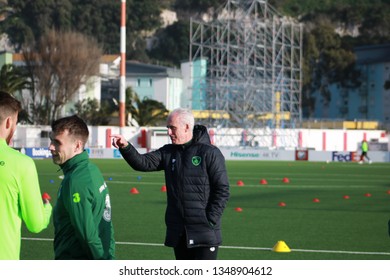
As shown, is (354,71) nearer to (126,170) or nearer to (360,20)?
(360,20)

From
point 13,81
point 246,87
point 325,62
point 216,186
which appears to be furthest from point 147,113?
point 216,186

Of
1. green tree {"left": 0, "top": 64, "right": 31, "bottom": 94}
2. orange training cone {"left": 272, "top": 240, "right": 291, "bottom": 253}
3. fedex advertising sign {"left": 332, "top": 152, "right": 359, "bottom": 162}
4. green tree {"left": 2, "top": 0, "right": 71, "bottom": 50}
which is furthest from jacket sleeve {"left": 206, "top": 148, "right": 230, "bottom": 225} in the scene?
green tree {"left": 2, "top": 0, "right": 71, "bottom": 50}

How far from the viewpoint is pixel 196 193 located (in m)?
9.29

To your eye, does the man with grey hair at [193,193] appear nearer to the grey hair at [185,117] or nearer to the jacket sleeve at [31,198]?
the grey hair at [185,117]

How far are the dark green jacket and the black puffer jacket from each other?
1.58 m

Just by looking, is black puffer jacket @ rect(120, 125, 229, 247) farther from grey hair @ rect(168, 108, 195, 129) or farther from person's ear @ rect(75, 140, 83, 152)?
person's ear @ rect(75, 140, 83, 152)

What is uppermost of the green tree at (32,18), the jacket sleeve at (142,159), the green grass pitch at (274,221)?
the green tree at (32,18)

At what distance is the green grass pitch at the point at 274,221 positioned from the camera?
15.3 meters

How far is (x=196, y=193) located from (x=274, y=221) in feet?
38.0

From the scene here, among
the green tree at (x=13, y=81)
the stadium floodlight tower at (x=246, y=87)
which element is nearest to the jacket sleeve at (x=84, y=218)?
the stadium floodlight tower at (x=246, y=87)

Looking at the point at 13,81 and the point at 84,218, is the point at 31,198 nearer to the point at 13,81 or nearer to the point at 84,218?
the point at 84,218

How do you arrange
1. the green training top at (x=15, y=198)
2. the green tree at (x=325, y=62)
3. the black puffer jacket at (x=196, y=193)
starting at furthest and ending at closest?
1. the green tree at (x=325, y=62)
2. the black puffer jacket at (x=196, y=193)
3. the green training top at (x=15, y=198)

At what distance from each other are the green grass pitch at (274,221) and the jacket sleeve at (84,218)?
6.89 meters

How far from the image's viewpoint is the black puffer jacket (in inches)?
365
